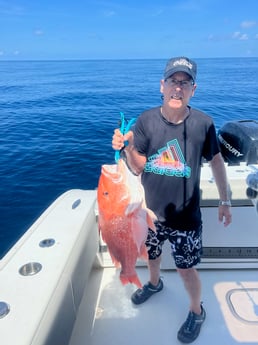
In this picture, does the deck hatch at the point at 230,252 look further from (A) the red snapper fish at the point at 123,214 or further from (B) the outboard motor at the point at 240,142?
(B) the outboard motor at the point at 240,142

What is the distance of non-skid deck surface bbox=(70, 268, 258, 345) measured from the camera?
2309 millimetres

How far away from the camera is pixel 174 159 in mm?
1973

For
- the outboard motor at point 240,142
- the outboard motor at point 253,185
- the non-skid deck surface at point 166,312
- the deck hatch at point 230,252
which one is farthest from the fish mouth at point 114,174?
the outboard motor at point 240,142

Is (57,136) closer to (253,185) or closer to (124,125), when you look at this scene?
(253,185)

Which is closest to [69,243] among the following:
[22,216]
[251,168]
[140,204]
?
[140,204]

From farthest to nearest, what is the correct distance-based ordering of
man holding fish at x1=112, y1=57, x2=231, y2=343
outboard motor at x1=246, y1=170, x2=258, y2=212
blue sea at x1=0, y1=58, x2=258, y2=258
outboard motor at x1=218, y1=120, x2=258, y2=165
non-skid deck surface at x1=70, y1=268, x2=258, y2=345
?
blue sea at x1=0, y1=58, x2=258, y2=258
outboard motor at x1=218, y1=120, x2=258, y2=165
non-skid deck surface at x1=70, y1=268, x2=258, y2=345
outboard motor at x1=246, y1=170, x2=258, y2=212
man holding fish at x1=112, y1=57, x2=231, y2=343

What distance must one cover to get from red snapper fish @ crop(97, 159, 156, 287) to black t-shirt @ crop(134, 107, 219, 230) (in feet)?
1.75

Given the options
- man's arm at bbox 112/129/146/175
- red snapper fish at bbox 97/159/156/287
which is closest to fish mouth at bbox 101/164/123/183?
red snapper fish at bbox 97/159/156/287

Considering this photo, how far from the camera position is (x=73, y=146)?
9477mm

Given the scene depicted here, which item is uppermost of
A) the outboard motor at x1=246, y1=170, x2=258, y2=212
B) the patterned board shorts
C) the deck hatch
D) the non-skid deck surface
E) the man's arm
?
the man's arm

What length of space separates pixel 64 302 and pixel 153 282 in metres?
1.18

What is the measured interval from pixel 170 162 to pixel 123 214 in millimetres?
714

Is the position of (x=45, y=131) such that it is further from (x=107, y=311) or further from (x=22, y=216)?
(x=107, y=311)

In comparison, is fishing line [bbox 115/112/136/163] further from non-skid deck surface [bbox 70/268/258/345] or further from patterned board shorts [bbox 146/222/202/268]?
non-skid deck surface [bbox 70/268/258/345]
